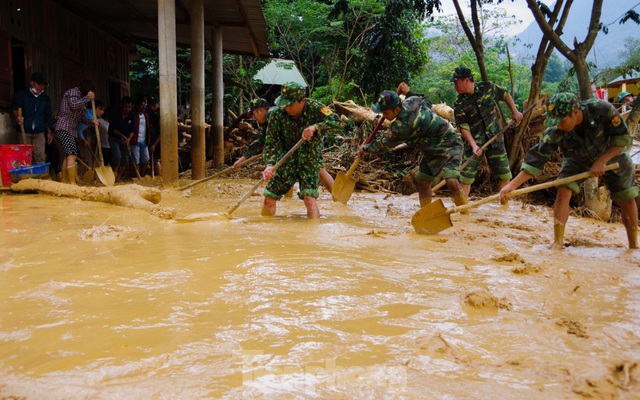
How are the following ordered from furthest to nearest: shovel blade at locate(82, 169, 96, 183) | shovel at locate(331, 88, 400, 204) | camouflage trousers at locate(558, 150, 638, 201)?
1. shovel blade at locate(82, 169, 96, 183)
2. shovel at locate(331, 88, 400, 204)
3. camouflage trousers at locate(558, 150, 638, 201)

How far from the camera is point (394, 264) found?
10.8 ft

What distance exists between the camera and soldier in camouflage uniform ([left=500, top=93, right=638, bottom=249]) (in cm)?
386

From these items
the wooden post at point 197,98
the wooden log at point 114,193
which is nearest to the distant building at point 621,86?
the wooden post at point 197,98

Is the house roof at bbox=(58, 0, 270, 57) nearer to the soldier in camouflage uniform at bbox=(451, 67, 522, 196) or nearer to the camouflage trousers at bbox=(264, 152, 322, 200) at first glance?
the soldier in camouflage uniform at bbox=(451, 67, 522, 196)

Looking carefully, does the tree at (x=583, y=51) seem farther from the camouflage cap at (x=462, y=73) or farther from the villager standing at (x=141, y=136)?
the villager standing at (x=141, y=136)

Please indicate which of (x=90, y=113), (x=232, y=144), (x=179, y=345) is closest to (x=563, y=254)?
(x=179, y=345)

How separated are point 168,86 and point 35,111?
1.87 meters

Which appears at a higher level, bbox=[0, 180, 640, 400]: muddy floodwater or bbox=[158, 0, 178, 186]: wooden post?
bbox=[158, 0, 178, 186]: wooden post

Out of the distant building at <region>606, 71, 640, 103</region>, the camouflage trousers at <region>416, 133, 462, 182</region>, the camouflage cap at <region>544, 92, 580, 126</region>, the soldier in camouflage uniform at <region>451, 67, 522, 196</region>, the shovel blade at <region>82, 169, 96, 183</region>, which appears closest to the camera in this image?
the camouflage cap at <region>544, 92, 580, 126</region>

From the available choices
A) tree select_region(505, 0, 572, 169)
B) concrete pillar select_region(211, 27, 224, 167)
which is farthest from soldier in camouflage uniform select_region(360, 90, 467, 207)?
concrete pillar select_region(211, 27, 224, 167)

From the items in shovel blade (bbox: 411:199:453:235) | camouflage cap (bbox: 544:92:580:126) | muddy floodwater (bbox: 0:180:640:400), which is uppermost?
camouflage cap (bbox: 544:92:580:126)

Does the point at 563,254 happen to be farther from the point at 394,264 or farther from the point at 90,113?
the point at 90,113

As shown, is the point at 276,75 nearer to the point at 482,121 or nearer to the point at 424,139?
the point at 482,121

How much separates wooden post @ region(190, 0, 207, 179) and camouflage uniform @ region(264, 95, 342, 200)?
12.5ft
